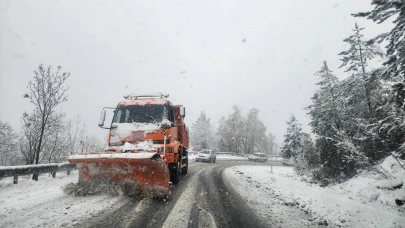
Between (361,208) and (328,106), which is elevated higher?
(328,106)

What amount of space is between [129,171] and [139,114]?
2.57m

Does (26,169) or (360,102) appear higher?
(360,102)

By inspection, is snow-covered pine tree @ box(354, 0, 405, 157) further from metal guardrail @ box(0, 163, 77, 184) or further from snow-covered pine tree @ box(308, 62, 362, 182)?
metal guardrail @ box(0, 163, 77, 184)

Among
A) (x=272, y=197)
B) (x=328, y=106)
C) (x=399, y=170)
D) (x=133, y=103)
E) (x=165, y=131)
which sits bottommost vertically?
(x=272, y=197)

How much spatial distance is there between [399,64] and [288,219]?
4416mm

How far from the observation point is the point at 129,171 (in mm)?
6477

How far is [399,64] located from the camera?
5.49 meters

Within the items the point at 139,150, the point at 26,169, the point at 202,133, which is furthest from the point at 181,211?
the point at 202,133

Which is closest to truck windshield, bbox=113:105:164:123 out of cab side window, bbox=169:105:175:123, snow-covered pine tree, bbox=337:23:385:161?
cab side window, bbox=169:105:175:123

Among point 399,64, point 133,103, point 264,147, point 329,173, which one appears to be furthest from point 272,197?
point 264,147

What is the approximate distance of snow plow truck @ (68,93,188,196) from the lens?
620 cm

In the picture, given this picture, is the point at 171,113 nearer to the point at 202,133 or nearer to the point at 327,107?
the point at 327,107

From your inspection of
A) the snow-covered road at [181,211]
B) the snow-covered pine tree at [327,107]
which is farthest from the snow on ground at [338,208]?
the snow-covered pine tree at [327,107]

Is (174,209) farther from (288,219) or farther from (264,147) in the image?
(264,147)
